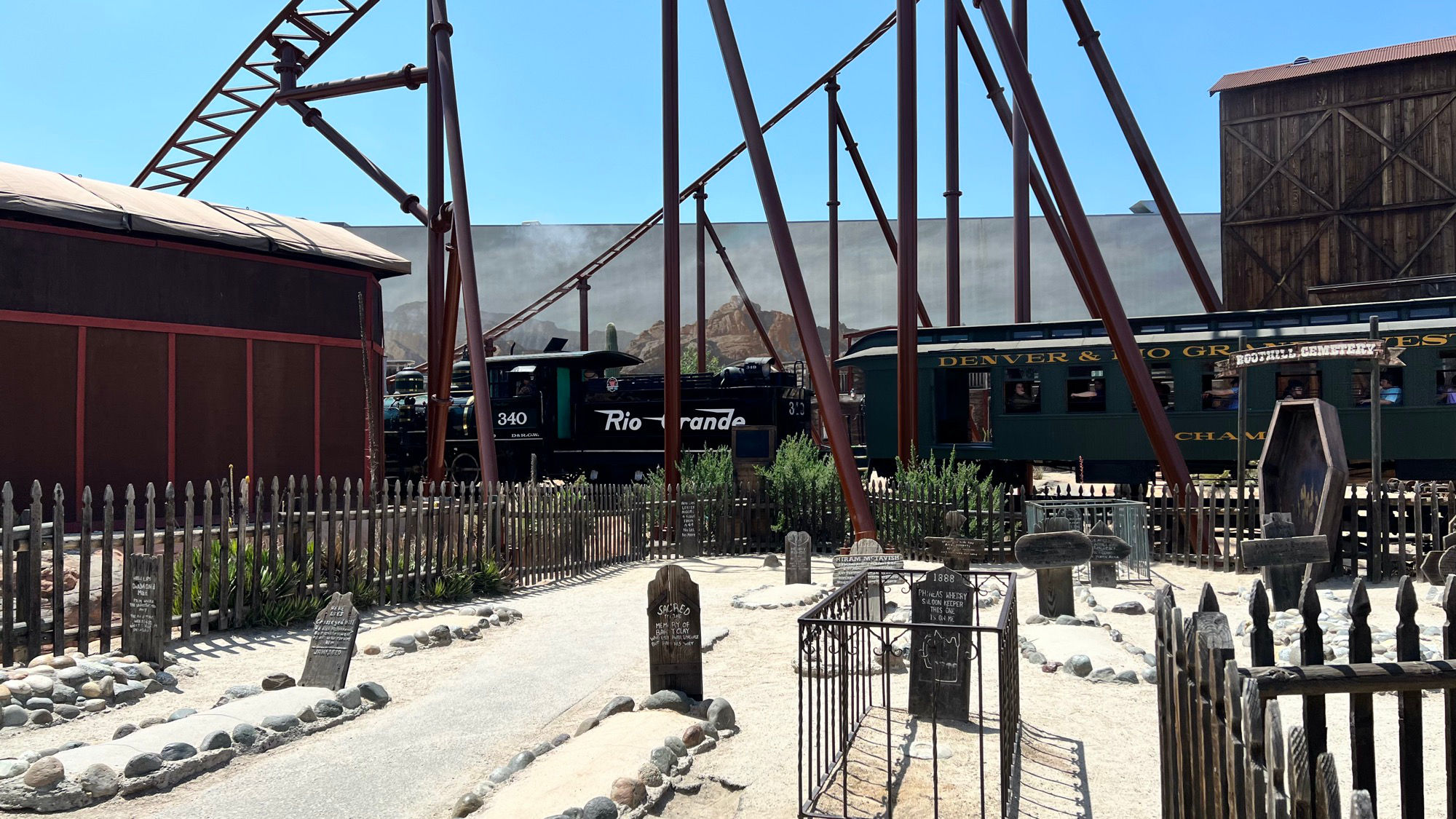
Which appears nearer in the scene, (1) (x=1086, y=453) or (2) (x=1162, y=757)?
(2) (x=1162, y=757)

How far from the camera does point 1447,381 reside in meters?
15.6

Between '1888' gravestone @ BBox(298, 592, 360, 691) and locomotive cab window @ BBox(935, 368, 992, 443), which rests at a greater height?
locomotive cab window @ BBox(935, 368, 992, 443)

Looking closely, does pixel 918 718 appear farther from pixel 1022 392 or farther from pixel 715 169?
pixel 715 169

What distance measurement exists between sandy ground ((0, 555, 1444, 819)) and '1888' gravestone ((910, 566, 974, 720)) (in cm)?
50

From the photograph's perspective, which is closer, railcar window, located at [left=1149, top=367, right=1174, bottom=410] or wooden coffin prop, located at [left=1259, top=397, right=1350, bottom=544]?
wooden coffin prop, located at [left=1259, top=397, right=1350, bottom=544]

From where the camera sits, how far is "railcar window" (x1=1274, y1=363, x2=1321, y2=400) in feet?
54.3

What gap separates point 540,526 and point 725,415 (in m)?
9.57

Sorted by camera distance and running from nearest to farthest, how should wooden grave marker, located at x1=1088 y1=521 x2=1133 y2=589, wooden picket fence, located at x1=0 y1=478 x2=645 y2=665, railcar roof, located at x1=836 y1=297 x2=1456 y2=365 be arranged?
wooden picket fence, located at x1=0 y1=478 x2=645 y2=665 < wooden grave marker, located at x1=1088 y1=521 x2=1133 y2=589 < railcar roof, located at x1=836 y1=297 x2=1456 y2=365

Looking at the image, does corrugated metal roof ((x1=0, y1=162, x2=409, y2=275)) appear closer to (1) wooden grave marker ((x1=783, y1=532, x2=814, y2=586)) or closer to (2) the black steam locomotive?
(2) the black steam locomotive

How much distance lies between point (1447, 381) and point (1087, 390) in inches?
201

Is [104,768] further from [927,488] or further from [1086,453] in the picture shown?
[1086,453]

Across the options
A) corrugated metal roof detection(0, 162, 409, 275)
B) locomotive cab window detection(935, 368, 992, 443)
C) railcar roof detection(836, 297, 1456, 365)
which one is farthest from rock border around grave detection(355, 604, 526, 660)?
locomotive cab window detection(935, 368, 992, 443)

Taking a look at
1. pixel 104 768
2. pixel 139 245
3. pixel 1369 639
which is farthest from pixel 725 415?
pixel 1369 639

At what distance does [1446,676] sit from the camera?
2.93 m
